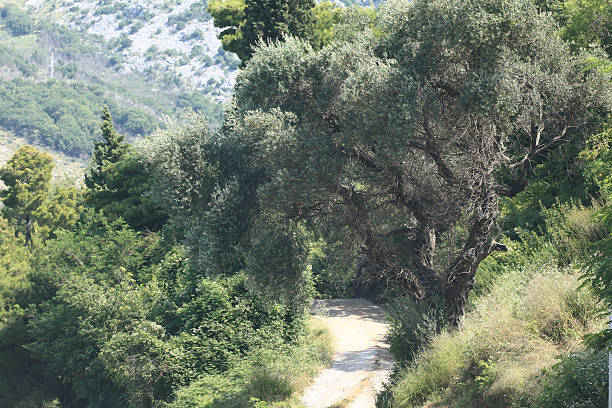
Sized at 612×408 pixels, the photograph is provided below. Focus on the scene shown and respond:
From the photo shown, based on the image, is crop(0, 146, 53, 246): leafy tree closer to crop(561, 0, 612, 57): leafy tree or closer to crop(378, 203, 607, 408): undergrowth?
crop(378, 203, 607, 408): undergrowth

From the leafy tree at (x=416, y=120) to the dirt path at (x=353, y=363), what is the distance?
296 centimetres

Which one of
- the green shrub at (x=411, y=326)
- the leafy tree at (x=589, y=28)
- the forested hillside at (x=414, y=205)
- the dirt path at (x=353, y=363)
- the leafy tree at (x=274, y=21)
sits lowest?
the dirt path at (x=353, y=363)

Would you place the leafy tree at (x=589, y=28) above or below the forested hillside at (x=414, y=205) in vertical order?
above

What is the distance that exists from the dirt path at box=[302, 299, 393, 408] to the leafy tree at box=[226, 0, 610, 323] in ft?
9.70

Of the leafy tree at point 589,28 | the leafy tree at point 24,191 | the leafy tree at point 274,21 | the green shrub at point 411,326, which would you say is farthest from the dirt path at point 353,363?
A: the leafy tree at point 24,191

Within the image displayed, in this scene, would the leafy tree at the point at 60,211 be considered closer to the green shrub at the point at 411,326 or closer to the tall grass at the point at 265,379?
the tall grass at the point at 265,379

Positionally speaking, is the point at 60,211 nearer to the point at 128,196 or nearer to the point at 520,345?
the point at 128,196

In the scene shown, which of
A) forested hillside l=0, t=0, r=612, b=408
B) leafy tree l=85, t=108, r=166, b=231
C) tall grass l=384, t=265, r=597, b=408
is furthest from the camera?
leafy tree l=85, t=108, r=166, b=231

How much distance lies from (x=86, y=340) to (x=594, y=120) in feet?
61.4

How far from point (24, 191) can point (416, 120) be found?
4360 cm

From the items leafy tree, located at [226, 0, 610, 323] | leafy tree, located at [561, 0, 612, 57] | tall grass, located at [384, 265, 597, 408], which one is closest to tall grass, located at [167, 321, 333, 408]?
tall grass, located at [384, 265, 597, 408]

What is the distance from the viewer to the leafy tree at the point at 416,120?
10766mm

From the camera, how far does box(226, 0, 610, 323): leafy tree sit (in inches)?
424

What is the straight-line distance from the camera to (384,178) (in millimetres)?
12430
